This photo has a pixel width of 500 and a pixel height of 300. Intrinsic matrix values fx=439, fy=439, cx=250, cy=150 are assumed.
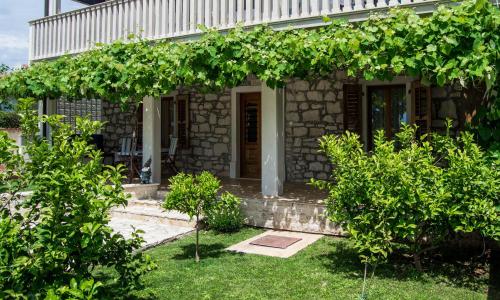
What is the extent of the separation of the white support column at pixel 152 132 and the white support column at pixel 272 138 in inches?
102

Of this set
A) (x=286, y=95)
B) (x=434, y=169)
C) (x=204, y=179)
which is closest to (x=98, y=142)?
(x=286, y=95)

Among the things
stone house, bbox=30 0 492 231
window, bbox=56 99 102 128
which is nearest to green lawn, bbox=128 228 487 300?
stone house, bbox=30 0 492 231

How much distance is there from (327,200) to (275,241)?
1415 millimetres

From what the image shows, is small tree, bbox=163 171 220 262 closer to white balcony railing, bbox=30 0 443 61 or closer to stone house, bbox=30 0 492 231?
stone house, bbox=30 0 492 231

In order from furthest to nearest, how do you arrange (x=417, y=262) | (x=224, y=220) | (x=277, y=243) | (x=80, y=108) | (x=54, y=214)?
(x=80, y=108) → (x=224, y=220) → (x=277, y=243) → (x=417, y=262) → (x=54, y=214)

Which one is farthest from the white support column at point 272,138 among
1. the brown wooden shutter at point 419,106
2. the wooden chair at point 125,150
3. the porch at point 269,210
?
the wooden chair at point 125,150

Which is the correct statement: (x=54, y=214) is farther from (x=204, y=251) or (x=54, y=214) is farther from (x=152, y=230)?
(x=152, y=230)

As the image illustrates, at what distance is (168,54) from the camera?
23.1 ft

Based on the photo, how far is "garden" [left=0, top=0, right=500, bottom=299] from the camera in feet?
10.1

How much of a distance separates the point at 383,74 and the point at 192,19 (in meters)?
3.72

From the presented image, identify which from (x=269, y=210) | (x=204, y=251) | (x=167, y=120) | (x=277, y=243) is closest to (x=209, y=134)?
(x=167, y=120)

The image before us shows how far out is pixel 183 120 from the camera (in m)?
11.5

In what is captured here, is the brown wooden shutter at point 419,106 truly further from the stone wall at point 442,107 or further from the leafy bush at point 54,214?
the leafy bush at point 54,214

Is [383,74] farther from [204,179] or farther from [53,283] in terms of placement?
[53,283]
